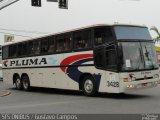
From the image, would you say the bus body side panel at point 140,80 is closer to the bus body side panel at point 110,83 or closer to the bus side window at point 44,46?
the bus body side panel at point 110,83

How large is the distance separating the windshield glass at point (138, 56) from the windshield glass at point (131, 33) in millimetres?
272

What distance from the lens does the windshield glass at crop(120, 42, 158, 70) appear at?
17.3 meters

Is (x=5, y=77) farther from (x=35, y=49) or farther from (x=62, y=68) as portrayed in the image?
(x=62, y=68)

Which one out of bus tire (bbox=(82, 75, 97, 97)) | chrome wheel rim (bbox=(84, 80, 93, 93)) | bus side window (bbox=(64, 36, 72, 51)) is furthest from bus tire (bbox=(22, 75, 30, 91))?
chrome wheel rim (bbox=(84, 80, 93, 93))

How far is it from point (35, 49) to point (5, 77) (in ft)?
16.1

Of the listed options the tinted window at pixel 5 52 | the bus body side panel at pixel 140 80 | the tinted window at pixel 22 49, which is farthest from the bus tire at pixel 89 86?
the tinted window at pixel 5 52

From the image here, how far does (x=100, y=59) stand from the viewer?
1808cm

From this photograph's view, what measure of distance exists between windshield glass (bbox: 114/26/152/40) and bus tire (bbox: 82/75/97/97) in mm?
2385

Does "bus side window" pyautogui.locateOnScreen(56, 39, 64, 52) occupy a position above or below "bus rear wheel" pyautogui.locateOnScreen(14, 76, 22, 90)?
above

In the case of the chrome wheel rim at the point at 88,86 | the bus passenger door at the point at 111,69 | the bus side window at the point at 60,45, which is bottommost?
the chrome wheel rim at the point at 88,86

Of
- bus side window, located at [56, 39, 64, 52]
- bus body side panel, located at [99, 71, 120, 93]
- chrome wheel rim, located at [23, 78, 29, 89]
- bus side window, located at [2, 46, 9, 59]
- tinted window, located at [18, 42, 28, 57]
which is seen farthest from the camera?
bus side window, located at [2, 46, 9, 59]

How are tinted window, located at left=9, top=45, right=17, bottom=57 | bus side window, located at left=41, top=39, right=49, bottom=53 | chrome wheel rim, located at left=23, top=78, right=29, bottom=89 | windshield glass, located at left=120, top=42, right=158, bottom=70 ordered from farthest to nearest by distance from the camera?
tinted window, located at left=9, top=45, right=17, bottom=57 < chrome wheel rim, located at left=23, top=78, right=29, bottom=89 < bus side window, located at left=41, top=39, right=49, bottom=53 < windshield glass, located at left=120, top=42, right=158, bottom=70

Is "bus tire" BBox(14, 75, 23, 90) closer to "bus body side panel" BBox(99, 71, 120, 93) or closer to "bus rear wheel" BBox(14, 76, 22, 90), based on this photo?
"bus rear wheel" BBox(14, 76, 22, 90)

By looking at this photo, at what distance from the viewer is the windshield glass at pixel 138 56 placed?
1734cm
